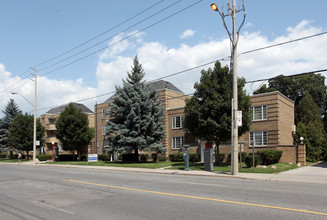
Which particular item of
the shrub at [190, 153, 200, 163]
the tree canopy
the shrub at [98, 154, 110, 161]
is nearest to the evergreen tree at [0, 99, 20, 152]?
the tree canopy

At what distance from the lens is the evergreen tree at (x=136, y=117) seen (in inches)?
Result: 1184

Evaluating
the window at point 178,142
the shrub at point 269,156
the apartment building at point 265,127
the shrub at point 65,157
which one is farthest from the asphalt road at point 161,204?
the shrub at point 65,157

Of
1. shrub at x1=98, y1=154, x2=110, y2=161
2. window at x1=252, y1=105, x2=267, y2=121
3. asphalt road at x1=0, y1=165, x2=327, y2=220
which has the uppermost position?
window at x1=252, y1=105, x2=267, y2=121

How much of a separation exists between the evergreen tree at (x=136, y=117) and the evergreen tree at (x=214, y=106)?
8407mm

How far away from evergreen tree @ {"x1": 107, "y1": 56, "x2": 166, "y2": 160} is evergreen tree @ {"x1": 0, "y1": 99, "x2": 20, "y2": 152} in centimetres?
3569

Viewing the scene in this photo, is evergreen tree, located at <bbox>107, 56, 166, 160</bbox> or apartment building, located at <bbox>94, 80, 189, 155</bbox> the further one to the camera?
apartment building, located at <bbox>94, 80, 189, 155</bbox>

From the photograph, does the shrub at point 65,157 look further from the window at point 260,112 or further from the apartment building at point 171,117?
the window at point 260,112

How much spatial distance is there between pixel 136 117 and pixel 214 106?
35.5ft

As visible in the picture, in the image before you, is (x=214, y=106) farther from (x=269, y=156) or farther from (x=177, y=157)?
(x=177, y=157)

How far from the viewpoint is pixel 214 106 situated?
21.2m

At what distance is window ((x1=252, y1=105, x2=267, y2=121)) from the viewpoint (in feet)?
93.8

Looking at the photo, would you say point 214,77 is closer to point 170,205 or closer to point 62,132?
point 170,205

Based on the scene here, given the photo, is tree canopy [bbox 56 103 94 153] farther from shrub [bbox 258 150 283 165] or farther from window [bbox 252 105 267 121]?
shrub [bbox 258 150 283 165]

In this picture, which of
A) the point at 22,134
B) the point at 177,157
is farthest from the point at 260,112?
the point at 22,134
